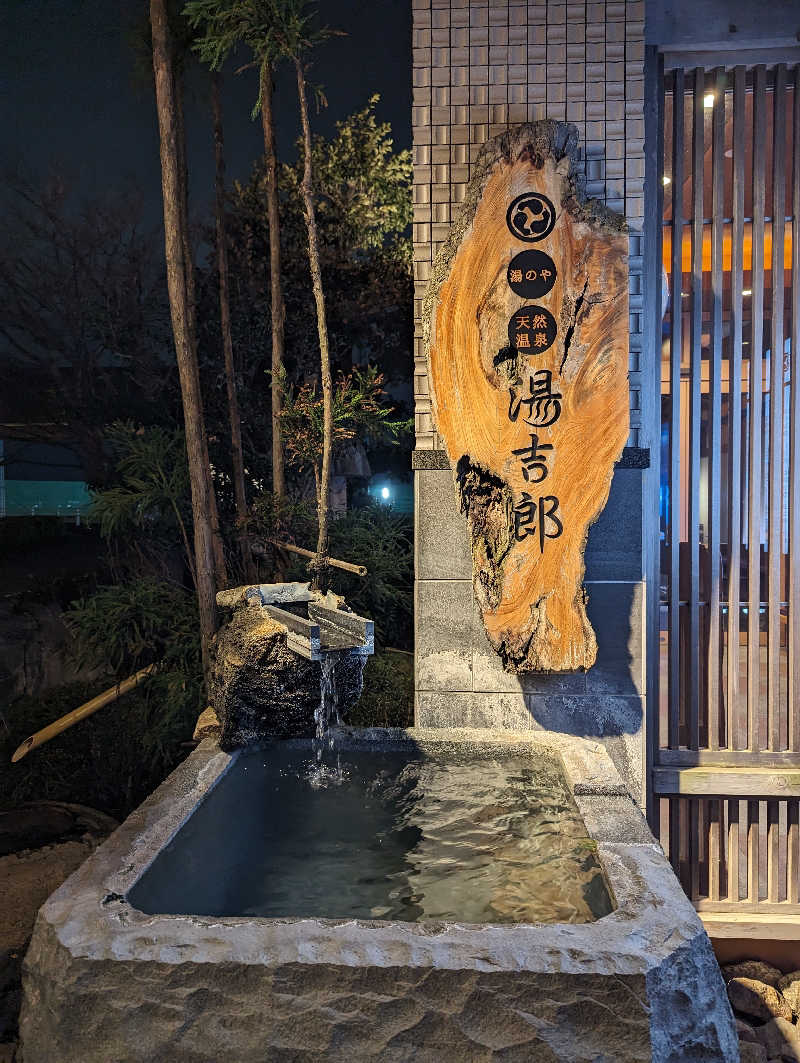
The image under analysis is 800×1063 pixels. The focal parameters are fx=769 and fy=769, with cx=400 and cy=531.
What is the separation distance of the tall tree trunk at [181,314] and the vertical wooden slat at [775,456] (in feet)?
10.2

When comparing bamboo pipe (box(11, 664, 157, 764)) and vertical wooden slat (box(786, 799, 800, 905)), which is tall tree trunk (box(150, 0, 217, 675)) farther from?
vertical wooden slat (box(786, 799, 800, 905))

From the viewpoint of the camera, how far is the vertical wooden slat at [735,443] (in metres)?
3.80

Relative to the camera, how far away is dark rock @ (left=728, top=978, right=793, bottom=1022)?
337 cm

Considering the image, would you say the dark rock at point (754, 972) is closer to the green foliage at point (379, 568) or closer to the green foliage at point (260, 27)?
the green foliage at point (379, 568)

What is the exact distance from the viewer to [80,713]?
4641 mm

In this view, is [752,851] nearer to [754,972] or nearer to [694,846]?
[694,846]

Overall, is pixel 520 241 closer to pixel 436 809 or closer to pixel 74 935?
pixel 436 809

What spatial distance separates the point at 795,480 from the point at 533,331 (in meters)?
1.58

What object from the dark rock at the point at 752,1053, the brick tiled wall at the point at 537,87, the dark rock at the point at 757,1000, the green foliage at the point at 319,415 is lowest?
the dark rock at the point at 757,1000

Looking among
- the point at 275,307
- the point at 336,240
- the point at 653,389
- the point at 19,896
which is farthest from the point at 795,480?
the point at 19,896

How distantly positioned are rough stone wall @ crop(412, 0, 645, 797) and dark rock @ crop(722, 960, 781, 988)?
0.94m

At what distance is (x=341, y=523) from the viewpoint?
5730 millimetres

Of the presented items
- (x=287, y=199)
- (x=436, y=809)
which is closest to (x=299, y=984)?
(x=436, y=809)

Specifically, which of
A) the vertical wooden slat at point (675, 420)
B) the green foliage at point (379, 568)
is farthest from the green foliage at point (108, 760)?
the vertical wooden slat at point (675, 420)
